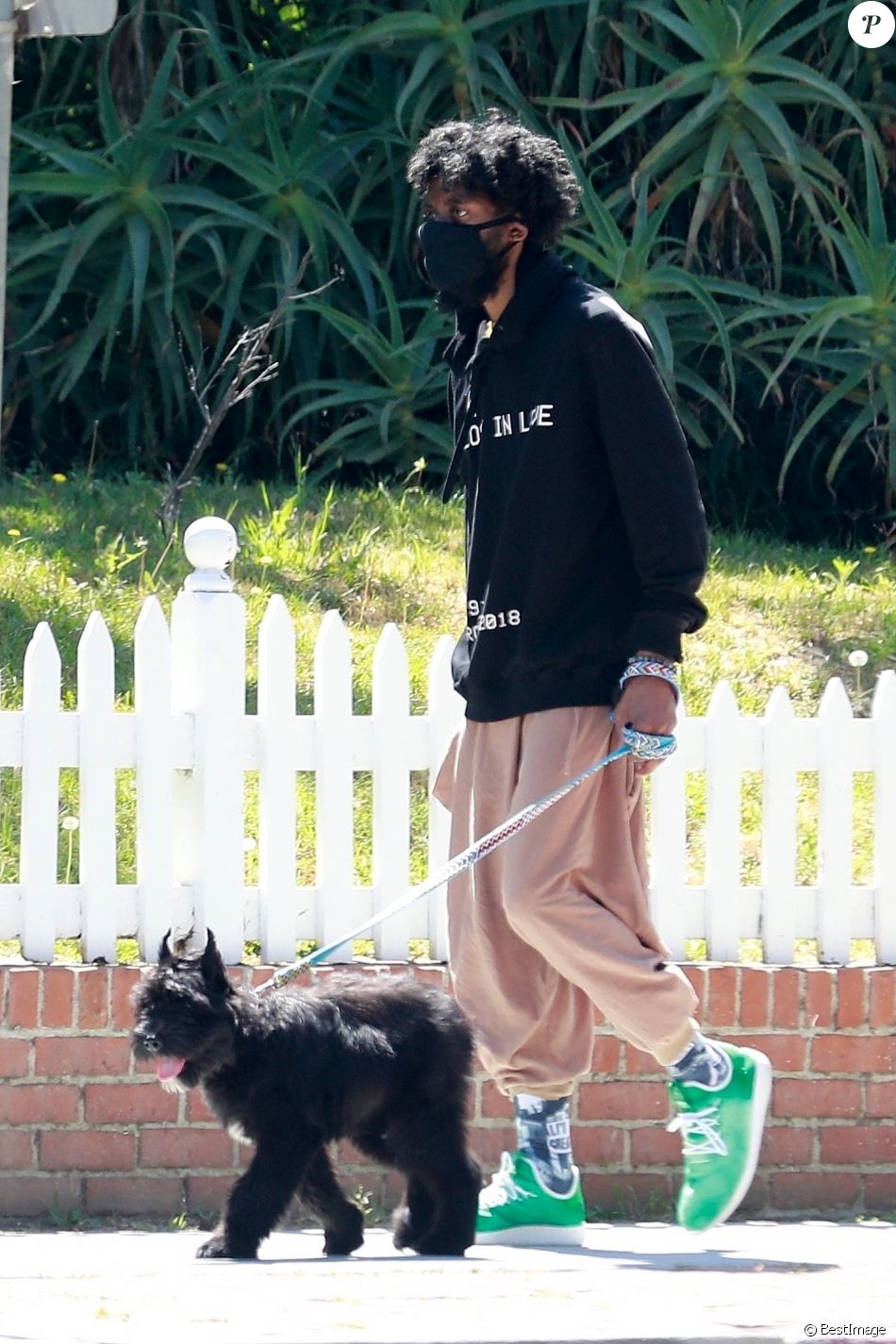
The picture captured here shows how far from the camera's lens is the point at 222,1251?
143 inches

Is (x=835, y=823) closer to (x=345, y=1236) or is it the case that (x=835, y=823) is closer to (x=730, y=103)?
(x=345, y=1236)

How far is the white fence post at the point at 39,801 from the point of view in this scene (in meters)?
4.44

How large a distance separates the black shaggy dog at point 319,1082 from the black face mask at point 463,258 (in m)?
1.35

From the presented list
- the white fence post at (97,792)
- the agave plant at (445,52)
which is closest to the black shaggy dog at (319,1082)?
the white fence post at (97,792)

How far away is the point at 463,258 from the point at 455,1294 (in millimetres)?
1891

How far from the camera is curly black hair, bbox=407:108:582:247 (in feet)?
12.2

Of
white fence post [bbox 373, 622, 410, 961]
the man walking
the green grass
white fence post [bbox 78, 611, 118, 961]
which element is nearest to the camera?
the man walking

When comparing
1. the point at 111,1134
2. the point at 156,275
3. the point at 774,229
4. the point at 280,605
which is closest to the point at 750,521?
the point at 774,229

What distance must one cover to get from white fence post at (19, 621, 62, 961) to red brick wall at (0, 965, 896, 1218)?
0.13 metres

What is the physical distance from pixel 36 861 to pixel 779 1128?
1832 mm

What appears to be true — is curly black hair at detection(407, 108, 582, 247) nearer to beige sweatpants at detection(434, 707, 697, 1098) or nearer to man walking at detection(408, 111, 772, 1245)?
man walking at detection(408, 111, 772, 1245)

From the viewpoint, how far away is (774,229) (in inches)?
310

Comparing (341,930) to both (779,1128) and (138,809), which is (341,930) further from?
(779,1128)
